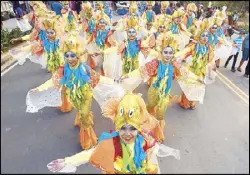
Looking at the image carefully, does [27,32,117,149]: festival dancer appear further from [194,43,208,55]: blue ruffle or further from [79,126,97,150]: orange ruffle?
[194,43,208,55]: blue ruffle

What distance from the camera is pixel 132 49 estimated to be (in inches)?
223

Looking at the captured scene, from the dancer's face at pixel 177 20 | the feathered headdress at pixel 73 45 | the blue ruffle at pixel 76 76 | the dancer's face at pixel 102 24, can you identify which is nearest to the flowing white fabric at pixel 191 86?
the blue ruffle at pixel 76 76

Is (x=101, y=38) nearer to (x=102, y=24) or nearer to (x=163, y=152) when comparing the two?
(x=102, y=24)

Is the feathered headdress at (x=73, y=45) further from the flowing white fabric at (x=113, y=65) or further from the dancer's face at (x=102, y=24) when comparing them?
the dancer's face at (x=102, y=24)

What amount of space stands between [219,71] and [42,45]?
564 cm

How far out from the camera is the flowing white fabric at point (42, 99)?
13.9 ft

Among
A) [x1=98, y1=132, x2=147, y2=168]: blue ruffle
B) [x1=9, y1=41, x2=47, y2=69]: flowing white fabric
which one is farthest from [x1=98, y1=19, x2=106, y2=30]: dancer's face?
[x1=98, y1=132, x2=147, y2=168]: blue ruffle

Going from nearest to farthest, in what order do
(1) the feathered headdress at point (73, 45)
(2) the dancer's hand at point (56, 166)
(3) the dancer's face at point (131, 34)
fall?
(2) the dancer's hand at point (56, 166), (1) the feathered headdress at point (73, 45), (3) the dancer's face at point (131, 34)

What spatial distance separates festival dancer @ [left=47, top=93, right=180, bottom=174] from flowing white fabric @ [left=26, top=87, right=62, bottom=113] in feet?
5.96

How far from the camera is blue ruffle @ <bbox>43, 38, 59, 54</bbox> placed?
601 centimetres

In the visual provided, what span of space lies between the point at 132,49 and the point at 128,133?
330 centimetres

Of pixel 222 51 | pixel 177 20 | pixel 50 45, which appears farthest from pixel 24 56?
pixel 222 51

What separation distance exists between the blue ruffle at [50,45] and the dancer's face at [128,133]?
3974mm

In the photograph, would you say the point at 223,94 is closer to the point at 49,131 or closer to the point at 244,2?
the point at 49,131
